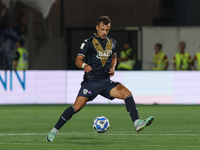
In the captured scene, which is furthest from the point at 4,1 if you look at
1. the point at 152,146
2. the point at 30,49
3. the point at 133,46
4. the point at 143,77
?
the point at 152,146

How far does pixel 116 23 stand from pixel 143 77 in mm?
7470

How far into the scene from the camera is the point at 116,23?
22.6 metres

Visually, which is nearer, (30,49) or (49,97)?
(49,97)

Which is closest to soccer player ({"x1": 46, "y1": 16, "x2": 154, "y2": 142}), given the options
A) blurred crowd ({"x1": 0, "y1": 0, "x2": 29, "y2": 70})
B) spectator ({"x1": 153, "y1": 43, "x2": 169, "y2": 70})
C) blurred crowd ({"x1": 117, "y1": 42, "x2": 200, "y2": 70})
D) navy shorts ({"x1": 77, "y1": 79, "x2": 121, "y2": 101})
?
navy shorts ({"x1": 77, "y1": 79, "x2": 121, "y2": 101})

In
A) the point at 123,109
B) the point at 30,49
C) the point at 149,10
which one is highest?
the point at 149,10

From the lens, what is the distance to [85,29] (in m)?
22.1

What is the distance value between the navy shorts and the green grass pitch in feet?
2.15

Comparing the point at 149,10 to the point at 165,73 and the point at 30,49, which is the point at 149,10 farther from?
the point at 165,73

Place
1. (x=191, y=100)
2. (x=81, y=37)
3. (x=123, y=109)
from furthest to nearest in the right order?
1. (x=81, y=37)
2. (x=191, y=100)
3. (x=123, y=109)

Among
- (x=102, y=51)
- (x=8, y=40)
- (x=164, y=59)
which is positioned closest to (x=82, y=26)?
(x=8, y=40)

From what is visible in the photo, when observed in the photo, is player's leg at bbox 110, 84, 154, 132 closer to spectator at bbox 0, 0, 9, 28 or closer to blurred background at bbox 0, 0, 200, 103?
blurred background at bbox 0, 0, 200, 103

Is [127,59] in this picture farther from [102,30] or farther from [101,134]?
[102,30]

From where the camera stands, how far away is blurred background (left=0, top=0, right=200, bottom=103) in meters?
19.8

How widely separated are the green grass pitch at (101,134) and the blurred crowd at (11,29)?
5.03 meters
